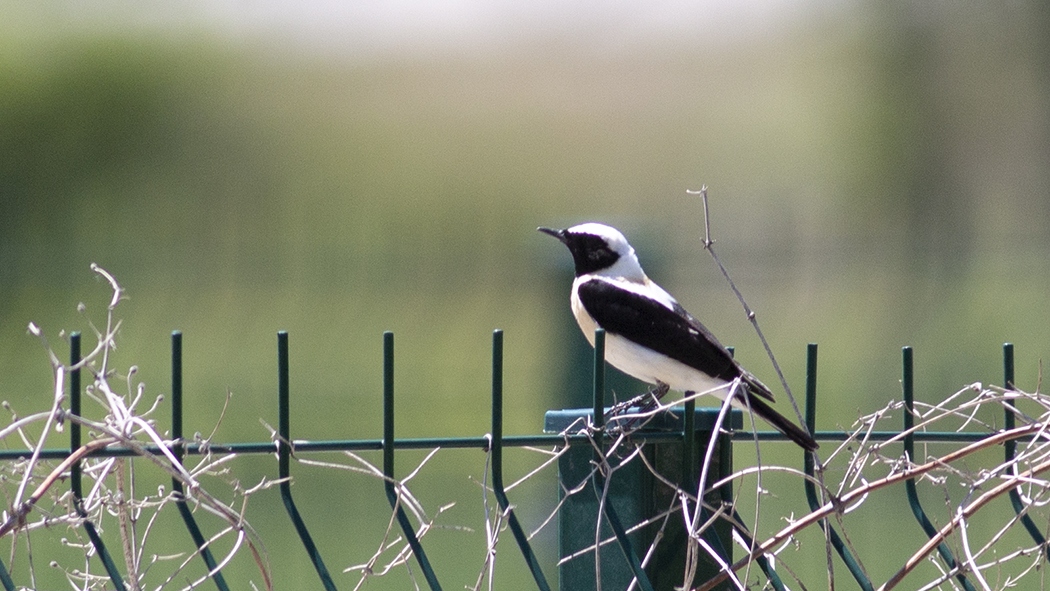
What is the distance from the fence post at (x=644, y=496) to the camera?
2738 millimetres

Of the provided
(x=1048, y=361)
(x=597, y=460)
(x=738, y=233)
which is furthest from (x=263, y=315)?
(x=597, y=460)

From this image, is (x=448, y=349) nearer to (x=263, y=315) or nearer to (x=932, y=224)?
(x=263, y=315)

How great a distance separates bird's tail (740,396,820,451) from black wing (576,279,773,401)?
5cm

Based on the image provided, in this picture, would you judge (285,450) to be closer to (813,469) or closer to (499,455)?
(499,455)

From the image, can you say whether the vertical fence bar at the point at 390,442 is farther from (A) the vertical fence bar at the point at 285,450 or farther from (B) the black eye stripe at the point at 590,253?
(B) the black eye stripe at the point at 590,253

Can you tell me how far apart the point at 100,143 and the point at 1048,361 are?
34.6 ft

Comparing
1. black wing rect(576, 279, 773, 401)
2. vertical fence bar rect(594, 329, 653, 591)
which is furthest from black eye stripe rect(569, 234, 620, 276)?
vertical fence bar rect(594, 329, 653, 591)

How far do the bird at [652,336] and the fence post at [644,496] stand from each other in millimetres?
493

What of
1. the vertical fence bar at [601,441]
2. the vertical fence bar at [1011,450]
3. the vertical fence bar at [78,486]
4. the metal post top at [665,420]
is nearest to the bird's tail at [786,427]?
the metal post top at [665,420]

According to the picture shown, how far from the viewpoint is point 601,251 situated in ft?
14.6

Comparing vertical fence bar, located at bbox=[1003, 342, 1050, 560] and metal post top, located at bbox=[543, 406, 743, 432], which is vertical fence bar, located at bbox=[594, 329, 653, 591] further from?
vertical fence bar, located at bbox=[1003, 342, 1050, 560]

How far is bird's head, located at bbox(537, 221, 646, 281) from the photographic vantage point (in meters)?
4.39

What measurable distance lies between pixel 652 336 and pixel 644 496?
110 centimetres

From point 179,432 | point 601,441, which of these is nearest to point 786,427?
point 601,441
